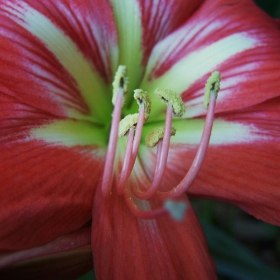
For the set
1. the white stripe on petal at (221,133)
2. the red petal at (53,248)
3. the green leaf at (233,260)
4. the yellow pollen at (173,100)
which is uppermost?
the yellow pollen at (173,100)

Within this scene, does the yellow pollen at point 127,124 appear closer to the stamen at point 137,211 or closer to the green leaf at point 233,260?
the stamen at point 137,211

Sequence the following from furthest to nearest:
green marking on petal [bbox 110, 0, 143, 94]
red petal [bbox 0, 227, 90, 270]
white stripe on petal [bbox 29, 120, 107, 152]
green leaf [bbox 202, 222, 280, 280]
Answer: green leaf [bbox 202, 222, 280, 280]
green marking on petal [bbox 110, 0, 143, 94]
white stripe on petal [bbox 29, 120, 107, 152]
red petal [bbox 0, 227, 90, 270]

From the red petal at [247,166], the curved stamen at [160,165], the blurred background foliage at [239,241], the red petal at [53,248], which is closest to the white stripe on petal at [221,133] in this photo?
the red petal at [247,166]

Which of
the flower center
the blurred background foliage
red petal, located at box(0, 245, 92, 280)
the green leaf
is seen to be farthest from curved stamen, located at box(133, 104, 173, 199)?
the green leaf

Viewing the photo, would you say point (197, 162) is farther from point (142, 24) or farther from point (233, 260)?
point (233, 260)

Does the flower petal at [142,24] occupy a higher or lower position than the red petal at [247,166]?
higher

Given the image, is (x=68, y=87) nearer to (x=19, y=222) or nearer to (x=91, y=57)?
Answer: (x=91, y=57)

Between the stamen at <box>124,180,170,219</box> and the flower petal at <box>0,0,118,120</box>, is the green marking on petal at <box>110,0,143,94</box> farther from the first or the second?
the stamen at <box>124,180,170,219</box>
